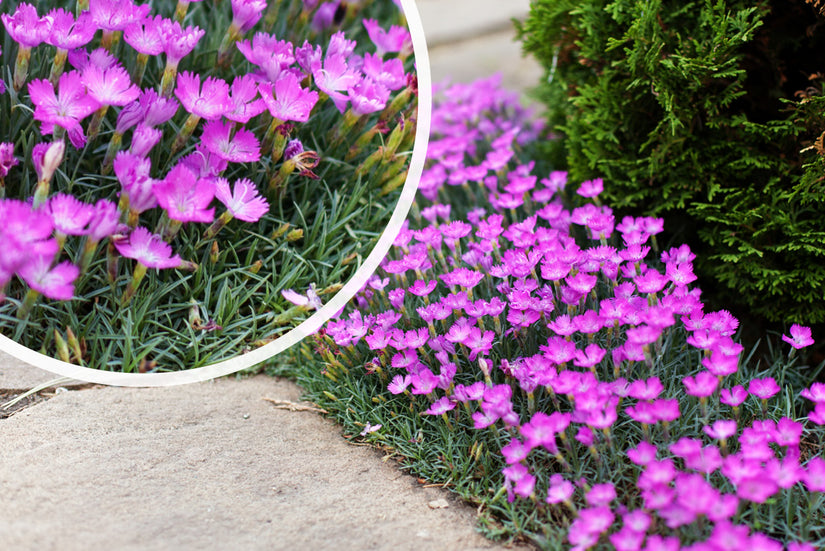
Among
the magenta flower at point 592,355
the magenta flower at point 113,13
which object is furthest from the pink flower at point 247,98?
the magenta flower at point 592,355

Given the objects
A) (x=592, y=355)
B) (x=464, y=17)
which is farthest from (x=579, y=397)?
(x=464, y=17)

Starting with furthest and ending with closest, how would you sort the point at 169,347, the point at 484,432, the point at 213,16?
the point at 213,16 < the point at 484,432 < the point at 169,347

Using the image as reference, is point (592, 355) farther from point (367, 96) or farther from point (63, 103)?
point (63, 103)

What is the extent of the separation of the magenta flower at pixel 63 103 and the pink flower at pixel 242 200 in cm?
32

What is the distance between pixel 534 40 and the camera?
9.80 feet

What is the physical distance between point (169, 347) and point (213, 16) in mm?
995

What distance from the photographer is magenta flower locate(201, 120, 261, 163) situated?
1729mm

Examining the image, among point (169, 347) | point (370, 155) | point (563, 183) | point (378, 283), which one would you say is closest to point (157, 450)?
point (169, 347)

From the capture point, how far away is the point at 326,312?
1980 millimetres

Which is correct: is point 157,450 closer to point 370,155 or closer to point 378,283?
point 378,283

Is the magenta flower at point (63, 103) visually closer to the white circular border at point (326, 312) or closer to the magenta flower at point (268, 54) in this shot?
the magenta flower at point (268, 54)

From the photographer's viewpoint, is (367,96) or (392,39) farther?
(392,39)

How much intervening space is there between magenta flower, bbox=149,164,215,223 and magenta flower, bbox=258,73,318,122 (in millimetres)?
259

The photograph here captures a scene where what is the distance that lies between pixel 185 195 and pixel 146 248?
0.14 m
